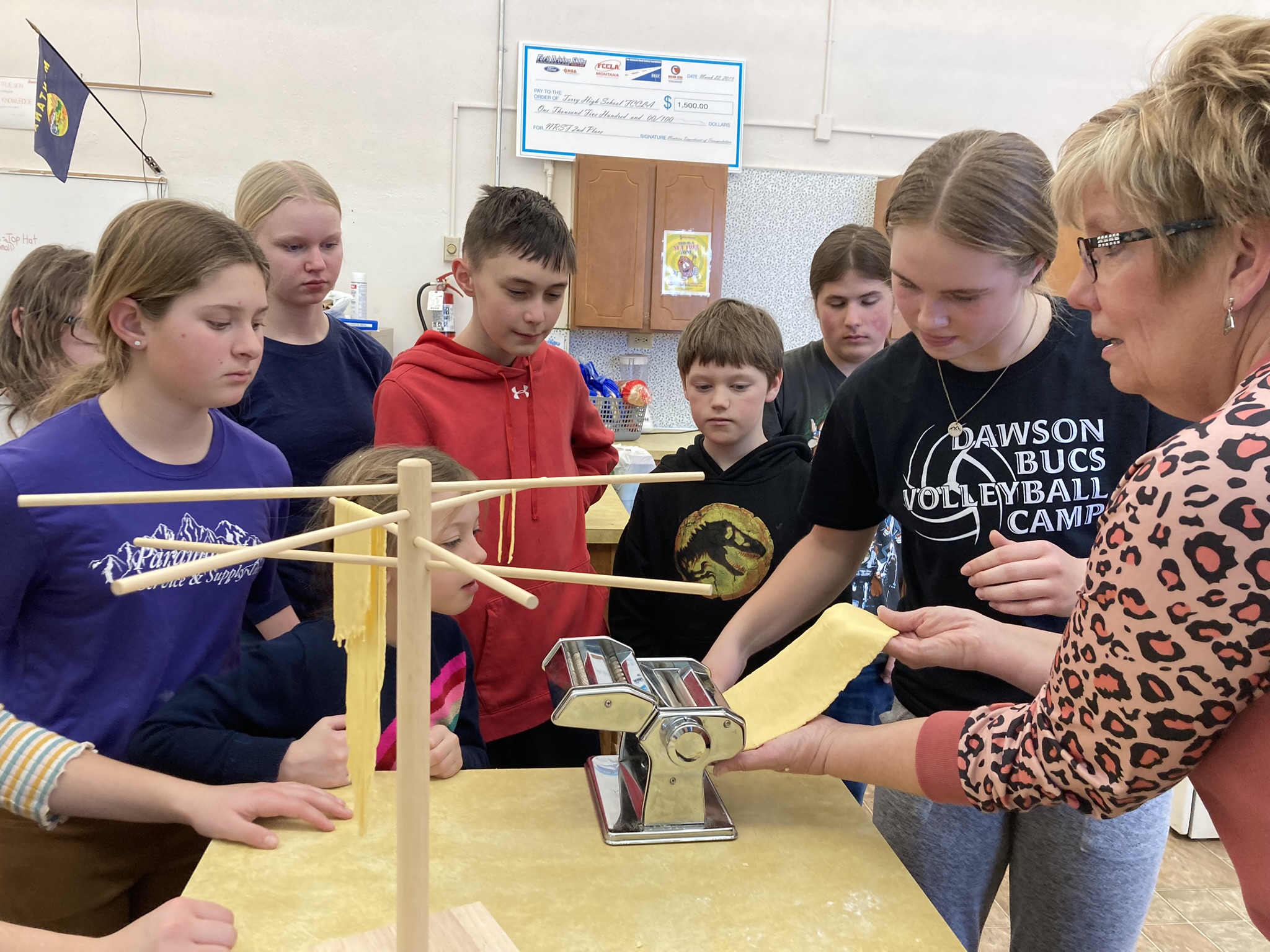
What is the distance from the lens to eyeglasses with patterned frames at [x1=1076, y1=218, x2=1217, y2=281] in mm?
664

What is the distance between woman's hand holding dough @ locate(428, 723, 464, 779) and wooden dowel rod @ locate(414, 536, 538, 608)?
49 cm

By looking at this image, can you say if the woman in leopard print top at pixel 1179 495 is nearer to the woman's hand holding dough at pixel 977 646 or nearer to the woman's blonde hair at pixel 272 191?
the woman's hand holding dough at pixel 977 646

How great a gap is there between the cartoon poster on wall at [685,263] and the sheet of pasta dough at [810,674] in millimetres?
3253

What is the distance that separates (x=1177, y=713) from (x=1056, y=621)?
0.59 meters

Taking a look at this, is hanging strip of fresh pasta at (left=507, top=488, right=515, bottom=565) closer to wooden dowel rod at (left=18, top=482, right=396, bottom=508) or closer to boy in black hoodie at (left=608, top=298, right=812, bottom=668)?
boy in black hoodie at (left=608, top=298, right=812, bottom=668)

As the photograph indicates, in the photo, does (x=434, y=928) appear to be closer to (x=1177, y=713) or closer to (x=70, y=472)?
(x=1177, y=713)

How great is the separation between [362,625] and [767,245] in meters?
4.17

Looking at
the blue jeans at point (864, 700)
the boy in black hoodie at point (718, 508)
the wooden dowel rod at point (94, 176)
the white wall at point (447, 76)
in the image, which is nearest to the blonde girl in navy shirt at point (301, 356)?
the boy in black hoodie at point (718, 508)

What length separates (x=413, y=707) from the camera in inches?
24.5

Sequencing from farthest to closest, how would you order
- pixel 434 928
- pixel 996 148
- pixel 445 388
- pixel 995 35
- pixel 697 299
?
pixel 995 35
pixel 697 299
pixel 445 388
pixel 996 148
pixel 434 928

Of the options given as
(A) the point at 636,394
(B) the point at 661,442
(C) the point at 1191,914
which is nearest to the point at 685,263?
(A) the point at 636,394

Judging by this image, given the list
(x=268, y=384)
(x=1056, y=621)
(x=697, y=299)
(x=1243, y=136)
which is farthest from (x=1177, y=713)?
(x=697, y=299)

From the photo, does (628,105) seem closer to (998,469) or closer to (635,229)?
(635,229)

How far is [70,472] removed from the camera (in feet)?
3.65
